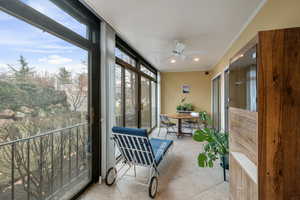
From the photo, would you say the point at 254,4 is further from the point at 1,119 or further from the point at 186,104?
the point at 186,104

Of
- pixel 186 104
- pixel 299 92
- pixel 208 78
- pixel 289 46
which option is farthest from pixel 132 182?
pixel 208 78

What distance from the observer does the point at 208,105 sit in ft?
21.3

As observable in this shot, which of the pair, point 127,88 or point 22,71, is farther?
point 127,88

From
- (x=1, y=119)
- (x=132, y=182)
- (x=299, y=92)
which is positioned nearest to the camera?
(x=299, y=92)

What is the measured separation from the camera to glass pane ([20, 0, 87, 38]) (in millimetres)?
1413

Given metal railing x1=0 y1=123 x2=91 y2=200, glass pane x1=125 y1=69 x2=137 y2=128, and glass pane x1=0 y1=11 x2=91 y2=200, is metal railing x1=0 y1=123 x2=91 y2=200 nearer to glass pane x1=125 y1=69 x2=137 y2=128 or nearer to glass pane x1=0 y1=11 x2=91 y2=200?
glass pane x1=0 y1=11 x2=91 y2=200

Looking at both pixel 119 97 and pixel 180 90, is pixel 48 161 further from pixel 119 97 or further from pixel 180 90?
pixel 180 90

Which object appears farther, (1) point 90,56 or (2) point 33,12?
(1) point 90,56

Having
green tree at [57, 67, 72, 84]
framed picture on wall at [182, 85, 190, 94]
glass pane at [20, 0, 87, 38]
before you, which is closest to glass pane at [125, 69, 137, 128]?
glass pane at [20, 0, 87, 38]

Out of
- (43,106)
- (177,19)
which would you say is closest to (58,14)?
(43,106)

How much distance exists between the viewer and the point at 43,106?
1.50 metres

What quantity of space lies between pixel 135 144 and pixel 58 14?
1.91m

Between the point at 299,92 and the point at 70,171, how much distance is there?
97.6 inches

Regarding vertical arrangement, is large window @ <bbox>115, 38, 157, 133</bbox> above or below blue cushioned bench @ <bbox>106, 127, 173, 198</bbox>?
above
